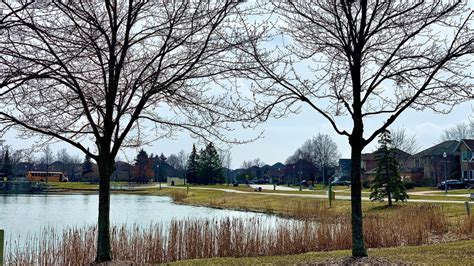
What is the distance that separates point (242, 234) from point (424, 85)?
18.3 ft

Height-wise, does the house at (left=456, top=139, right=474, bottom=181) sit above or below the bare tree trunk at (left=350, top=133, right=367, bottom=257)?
above

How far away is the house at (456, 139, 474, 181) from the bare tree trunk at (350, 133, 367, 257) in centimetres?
5217

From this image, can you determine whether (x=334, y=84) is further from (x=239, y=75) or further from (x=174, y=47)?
(x=174, y=47)

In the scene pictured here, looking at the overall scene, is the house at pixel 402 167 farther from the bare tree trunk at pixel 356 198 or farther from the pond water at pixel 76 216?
the bare tree trunk at pixel 356 198

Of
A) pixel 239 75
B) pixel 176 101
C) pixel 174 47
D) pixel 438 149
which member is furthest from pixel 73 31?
pixel 438 149

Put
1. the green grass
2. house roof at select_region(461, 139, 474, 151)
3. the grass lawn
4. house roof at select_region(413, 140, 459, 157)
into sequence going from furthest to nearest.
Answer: house roof at select_region(413, 140, 459, 157)
house roof at select_region(461, 139, 474, 151)
the grass lawn
the green grass

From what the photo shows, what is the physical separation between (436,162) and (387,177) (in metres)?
39.2

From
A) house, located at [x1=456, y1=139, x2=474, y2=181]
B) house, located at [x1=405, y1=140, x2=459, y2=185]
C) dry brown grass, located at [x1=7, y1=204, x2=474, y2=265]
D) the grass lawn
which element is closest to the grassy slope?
the grass lawn

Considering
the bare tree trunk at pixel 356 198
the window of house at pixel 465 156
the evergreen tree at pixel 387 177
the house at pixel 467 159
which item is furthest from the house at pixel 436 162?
the bare tree trunk at pixel 356 198

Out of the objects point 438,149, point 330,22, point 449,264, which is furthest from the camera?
point 438,149

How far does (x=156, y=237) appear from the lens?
1092cm

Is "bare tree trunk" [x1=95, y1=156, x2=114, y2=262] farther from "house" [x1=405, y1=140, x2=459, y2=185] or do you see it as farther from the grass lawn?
"house" [x1=405, y1=140, x2=459, y2=185]

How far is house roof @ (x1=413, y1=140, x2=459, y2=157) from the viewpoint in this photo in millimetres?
66125

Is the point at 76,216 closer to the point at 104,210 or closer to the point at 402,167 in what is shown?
the point at 104,210
